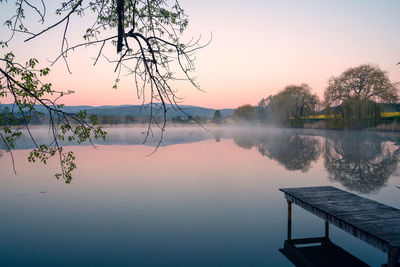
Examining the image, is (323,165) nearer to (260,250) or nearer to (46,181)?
(260,250)

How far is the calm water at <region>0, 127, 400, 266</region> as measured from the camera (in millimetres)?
6246

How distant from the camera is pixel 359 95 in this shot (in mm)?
44375

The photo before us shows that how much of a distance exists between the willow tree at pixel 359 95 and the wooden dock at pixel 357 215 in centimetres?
4271

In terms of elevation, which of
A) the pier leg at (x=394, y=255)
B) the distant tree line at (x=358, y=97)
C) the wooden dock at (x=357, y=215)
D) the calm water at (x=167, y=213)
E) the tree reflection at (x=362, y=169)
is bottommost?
the calm water at (x=167, y=213)

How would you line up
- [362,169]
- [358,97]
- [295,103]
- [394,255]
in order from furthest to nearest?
[295,103], [358,97], [362,169], [394,255]

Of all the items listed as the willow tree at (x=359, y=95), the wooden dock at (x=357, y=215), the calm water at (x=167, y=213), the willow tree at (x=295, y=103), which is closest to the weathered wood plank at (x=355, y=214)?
the wooden dock at (x=357, y=215)

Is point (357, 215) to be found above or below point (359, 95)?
below

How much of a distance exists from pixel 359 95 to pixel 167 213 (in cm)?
4464

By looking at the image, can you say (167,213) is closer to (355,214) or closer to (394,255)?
(355,214)

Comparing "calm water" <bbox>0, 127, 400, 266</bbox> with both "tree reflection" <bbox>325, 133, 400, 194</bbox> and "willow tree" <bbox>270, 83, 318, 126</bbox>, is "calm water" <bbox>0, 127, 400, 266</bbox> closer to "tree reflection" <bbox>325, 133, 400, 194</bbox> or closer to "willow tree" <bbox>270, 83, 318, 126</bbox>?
"tree reflection" <bbox>325, 133, 400, 194</bbox>

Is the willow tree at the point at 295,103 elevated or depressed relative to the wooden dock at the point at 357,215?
elevated

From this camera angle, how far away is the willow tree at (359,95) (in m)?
43.9

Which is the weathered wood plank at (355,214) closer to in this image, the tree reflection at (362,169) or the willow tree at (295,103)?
the tree reflection at (362,169)

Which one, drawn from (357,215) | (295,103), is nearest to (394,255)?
(357,215)
